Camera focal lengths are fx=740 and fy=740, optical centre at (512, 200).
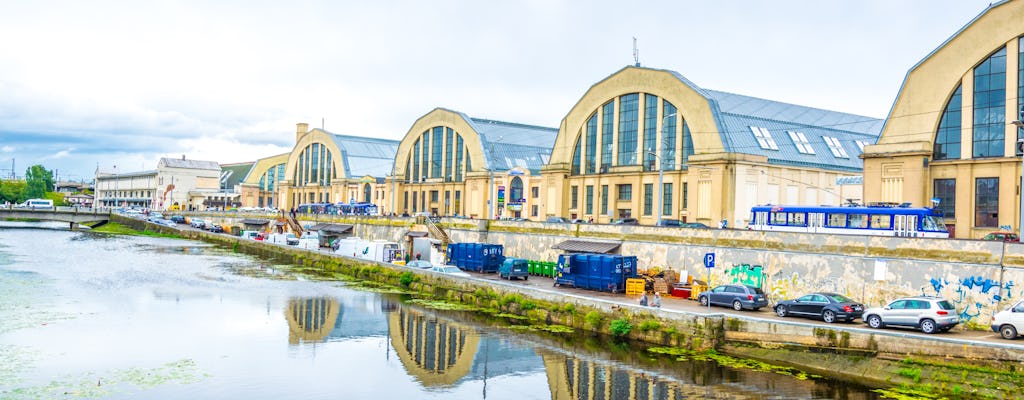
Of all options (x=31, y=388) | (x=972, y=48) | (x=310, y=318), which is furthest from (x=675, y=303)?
(x=31, y=388)

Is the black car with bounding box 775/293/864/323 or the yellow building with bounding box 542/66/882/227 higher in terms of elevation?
the yellow building with bounding box 542/66/882/227

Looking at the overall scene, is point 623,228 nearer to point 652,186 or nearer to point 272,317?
point 652,186

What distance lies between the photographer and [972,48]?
3794 cm

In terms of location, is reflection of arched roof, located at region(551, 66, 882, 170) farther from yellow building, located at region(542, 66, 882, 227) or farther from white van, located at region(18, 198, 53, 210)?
white van, located at region(18, 198, 53, 210)

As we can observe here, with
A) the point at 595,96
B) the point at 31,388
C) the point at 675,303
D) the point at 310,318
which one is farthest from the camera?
the point at 595,96

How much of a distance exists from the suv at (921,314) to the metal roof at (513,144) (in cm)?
4838

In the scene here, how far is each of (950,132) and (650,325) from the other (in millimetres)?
20902

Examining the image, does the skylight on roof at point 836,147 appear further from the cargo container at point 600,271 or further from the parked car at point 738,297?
the parked car at point 738,297

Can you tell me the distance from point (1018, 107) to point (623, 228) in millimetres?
20935

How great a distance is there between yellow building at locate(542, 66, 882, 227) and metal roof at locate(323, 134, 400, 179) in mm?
43928

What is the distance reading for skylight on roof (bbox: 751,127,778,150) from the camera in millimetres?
52709

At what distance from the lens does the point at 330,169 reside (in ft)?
347

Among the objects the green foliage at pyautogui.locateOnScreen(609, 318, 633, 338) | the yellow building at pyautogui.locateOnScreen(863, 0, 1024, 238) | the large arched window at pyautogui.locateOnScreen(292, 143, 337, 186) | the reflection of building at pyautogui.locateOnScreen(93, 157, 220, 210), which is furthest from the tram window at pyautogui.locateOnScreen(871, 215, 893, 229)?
the reflection of building at pyautogui.locateOnScreen(93, 157, 220, 210)

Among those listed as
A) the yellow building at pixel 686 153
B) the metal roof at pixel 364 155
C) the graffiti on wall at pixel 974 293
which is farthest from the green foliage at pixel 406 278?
the metal roof at pixel 364 155
